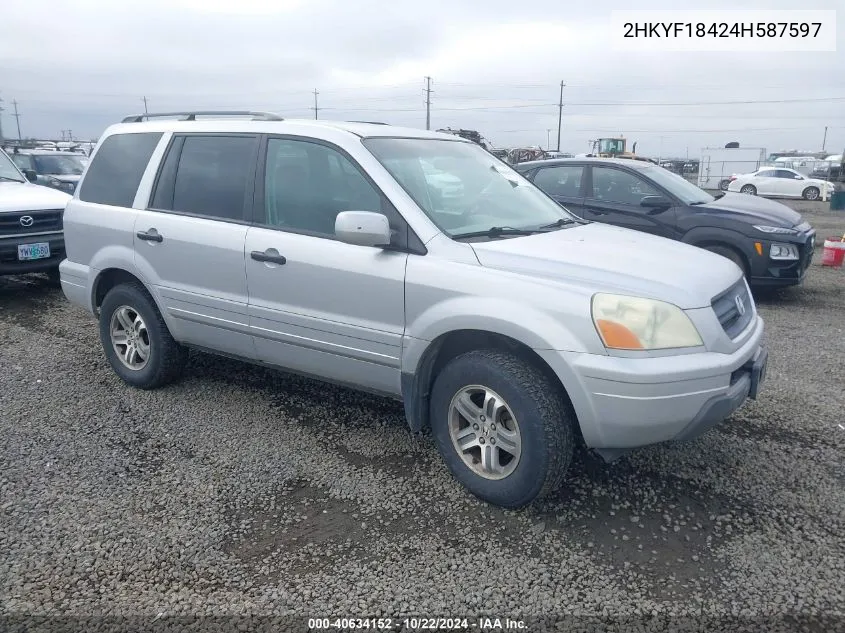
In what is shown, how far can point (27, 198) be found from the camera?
304 inches

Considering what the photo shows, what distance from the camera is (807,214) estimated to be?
21734mm

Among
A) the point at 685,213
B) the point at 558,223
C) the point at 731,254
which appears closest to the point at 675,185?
the point at 685,213

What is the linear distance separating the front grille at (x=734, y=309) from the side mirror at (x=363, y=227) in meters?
1.59

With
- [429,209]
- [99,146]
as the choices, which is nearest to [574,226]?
[429,209]

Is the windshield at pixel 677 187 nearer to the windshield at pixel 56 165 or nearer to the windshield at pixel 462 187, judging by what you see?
the windshield at pixel 462 187

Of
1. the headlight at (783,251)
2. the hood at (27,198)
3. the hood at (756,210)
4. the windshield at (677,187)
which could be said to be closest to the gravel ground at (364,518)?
the headlight at (783,251)

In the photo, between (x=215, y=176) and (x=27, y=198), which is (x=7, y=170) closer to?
(x=27, y=198)

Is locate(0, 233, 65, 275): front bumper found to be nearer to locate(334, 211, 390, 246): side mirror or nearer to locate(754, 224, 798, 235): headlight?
locate(334, 211, 390, 246): side mirror

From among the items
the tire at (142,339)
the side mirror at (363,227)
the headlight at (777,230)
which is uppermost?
the side mirror at (363,227)

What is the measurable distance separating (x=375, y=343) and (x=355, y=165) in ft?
3.21

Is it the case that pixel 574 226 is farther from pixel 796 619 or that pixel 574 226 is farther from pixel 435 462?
pixel 796 619

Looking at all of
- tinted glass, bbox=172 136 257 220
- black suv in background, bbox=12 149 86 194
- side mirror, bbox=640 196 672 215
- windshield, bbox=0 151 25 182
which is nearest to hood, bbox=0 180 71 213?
windshield, bbox=0 151 25 182

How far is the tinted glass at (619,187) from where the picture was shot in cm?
806

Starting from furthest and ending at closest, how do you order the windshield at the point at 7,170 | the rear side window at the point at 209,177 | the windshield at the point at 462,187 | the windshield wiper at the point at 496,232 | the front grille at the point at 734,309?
the windshield at the point at 7,170, the rear side window at the point at 209,177, the windshield at the point at 462,187, the windshield wiper at the point at 496,232, the front grille at the point at 734,309
